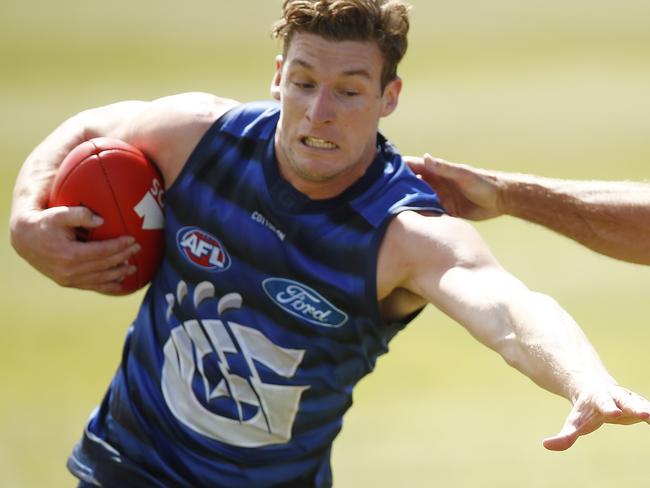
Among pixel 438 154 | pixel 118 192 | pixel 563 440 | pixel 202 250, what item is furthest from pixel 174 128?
pixel 438 154

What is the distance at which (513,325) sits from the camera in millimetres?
2662

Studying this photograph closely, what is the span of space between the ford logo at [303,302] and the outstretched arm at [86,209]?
1.23 feet

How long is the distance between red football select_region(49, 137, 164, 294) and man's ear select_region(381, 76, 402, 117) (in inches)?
23.5

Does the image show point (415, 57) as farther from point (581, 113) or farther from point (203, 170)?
point (203, 170)

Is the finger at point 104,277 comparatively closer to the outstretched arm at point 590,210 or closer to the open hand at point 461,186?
the open hand at point 461,186

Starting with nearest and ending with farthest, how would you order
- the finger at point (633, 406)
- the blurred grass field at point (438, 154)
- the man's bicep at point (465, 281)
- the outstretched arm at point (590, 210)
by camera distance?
the finger at point (633, 406), the man's bicep at point (465, 281), the outstretched arm at point (590, 210), the blurred grass field at point (438, 154)

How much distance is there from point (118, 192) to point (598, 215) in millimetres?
1326

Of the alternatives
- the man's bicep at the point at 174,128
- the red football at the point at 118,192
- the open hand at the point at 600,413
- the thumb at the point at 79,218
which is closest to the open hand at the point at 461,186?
the man's bicep at the point at 174,128

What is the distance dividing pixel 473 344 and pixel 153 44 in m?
3.34

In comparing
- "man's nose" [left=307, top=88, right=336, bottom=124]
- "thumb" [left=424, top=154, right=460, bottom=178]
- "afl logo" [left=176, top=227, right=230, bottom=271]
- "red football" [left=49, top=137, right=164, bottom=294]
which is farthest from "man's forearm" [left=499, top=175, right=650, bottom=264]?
"red football" [left=49, top=137, right=164, bottom=294]

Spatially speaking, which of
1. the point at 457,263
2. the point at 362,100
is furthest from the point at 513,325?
the point at 362,100

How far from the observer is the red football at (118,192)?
127 inches

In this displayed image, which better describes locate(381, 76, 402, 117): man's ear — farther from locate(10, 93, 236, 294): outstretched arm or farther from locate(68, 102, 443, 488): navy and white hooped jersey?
locate(10, 93, 236, 294): outstretched arm

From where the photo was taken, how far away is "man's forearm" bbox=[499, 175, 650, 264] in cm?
360
